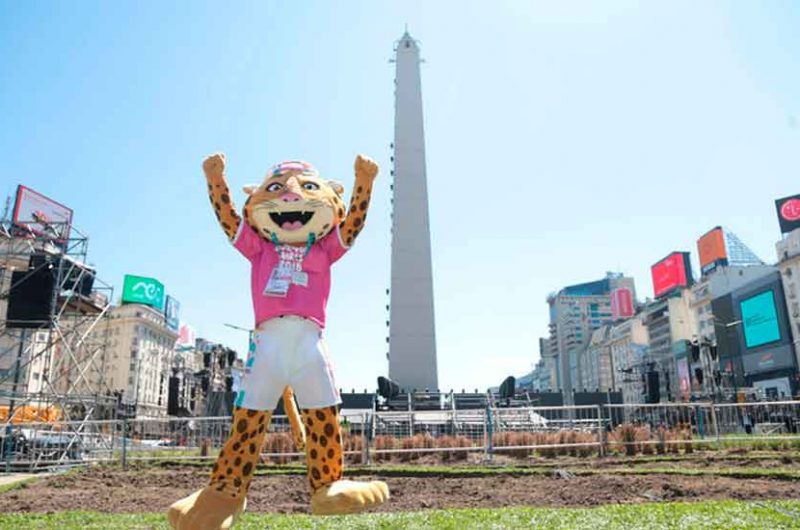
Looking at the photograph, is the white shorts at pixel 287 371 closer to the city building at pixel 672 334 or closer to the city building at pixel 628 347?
the city building at pixel 672 334

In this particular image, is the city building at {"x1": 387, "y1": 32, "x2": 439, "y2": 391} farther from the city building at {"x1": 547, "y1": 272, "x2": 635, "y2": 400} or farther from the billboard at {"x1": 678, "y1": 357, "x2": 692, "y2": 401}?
the city building at {"x1": 547, "y1": 272, "x2": 635, "y2": 400}

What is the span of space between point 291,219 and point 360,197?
0.43 m

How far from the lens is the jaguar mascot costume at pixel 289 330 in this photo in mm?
2861

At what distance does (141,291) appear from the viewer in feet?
144

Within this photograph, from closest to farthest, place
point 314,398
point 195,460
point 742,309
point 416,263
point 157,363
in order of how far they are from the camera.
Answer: point 314,398 → point 195,460 → point 416,263 → point 742,309 → point 157,363

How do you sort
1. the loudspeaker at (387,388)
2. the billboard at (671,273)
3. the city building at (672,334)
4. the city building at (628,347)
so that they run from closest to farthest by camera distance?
1. the loudspeaker at (387,388)
2. the city building at (672,334)
3. the billboard at (671,273)
4. the city building at (628,347)

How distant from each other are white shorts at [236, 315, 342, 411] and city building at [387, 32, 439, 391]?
19.2 metres

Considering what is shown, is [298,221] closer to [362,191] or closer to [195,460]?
[362,191]

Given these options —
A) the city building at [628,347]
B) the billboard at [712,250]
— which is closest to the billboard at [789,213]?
the billboard at [712,250]

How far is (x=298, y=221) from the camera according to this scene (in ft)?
10.9

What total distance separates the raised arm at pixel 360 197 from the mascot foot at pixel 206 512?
1472 millimetres

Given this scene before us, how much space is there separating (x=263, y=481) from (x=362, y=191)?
195 inches

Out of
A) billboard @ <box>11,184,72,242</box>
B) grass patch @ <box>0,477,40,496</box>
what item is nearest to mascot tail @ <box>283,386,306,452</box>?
Result: grass patch @ <box>0,477,40,496</box>

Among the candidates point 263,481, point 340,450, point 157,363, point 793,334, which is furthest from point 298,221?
point 157,363
